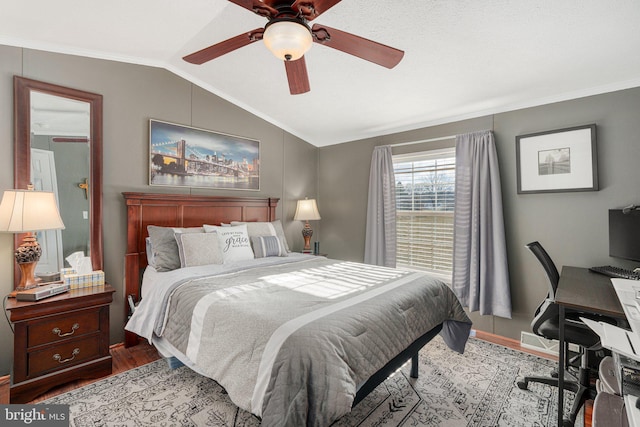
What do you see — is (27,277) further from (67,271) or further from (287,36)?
(287,36)

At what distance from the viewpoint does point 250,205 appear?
3939mm

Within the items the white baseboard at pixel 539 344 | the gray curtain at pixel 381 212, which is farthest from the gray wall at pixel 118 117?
the white baseboard at pixel 539 344

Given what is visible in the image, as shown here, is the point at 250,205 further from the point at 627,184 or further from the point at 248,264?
the point at 627,184

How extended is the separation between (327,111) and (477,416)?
331 centimetres

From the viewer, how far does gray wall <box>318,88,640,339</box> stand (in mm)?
2441

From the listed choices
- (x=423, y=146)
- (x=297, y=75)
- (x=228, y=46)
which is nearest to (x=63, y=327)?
(x=228, y=46)

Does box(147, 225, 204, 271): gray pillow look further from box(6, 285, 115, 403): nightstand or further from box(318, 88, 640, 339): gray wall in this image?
box(318, 88, 640, 339): gray wall

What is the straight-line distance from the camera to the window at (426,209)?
140 inches

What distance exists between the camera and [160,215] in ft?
10.2

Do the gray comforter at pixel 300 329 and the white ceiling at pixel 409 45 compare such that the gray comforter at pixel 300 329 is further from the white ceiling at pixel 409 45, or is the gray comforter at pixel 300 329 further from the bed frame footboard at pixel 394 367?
the white ceiling at pixel 409 45

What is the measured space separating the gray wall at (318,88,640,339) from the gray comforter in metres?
1.06

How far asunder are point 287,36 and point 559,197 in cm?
287

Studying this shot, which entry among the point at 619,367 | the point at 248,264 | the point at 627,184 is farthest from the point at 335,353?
the point at 627,184

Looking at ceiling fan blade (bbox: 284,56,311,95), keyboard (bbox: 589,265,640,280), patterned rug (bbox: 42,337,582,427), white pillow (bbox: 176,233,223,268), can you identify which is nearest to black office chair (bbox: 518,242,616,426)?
patterned rug (bbox: 42,337,582,427)
